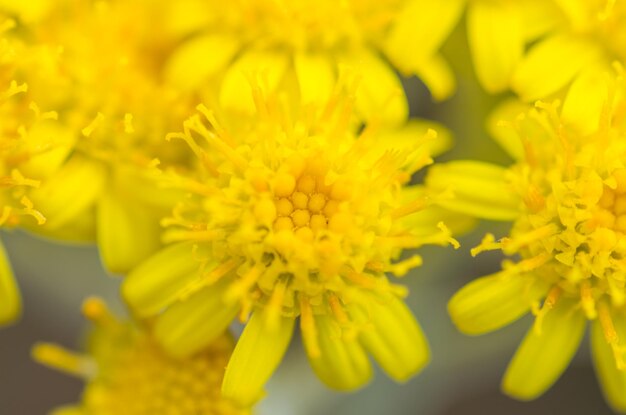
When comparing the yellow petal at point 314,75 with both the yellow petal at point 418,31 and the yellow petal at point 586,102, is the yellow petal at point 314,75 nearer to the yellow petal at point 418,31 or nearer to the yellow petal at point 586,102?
the yellow petal at point 418,31

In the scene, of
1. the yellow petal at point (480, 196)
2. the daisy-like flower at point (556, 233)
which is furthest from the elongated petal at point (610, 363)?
the yellow petal at point (480, 196)

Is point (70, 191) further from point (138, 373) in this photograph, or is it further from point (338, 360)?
point (338, 360)

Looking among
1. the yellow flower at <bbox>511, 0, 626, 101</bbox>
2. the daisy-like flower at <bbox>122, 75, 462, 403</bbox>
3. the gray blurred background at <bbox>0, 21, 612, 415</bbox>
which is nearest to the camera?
the daisy-like flower at <bbox>122, 75, 462, 403</bbox>

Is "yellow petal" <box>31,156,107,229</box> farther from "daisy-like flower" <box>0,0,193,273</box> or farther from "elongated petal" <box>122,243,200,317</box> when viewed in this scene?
"elongated petal" <box>122,243,200,317</box>

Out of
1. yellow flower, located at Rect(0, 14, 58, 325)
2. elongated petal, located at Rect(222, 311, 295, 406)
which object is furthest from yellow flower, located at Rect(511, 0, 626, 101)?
yellow flower, located at Rect(0, 14, 58, 325)

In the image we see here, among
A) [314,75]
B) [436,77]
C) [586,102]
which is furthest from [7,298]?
[586,102]

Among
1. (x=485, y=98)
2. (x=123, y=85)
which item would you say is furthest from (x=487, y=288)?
(x=123, y=85)

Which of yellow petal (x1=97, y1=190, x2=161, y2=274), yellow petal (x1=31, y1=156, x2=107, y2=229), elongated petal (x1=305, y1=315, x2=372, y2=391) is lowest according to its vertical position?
elongated petal (x1=305, y1=315, x2=372, y2=391)

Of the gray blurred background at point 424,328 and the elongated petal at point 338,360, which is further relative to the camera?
the gray blurred background at point 424,328
